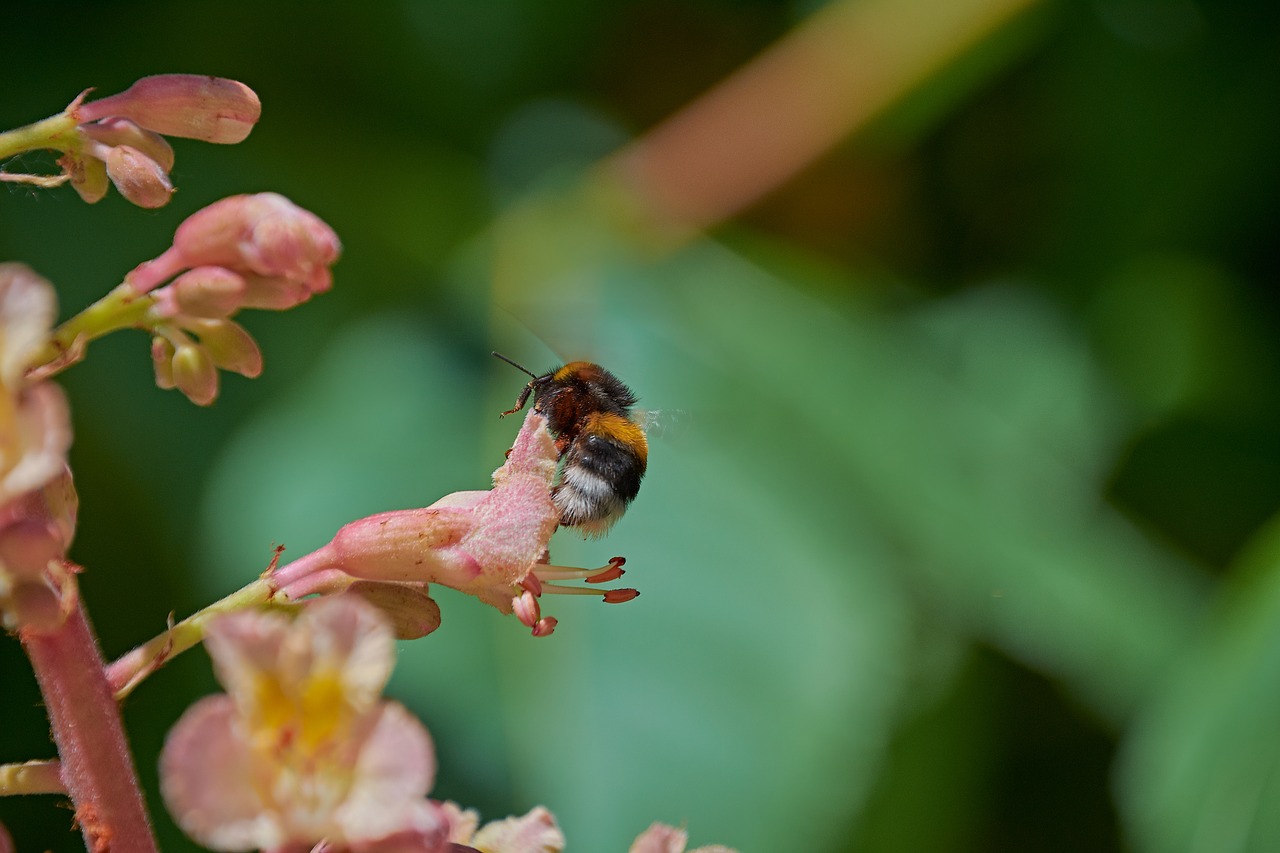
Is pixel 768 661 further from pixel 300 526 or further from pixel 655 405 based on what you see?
pixel 300 526

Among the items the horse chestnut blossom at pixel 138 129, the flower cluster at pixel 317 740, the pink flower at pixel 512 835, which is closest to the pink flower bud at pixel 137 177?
the horse chestnut blossom at pixel 138 129

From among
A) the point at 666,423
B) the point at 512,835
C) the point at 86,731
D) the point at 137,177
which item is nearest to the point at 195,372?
the point at 137,177

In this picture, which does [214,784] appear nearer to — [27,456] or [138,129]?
[27,456]

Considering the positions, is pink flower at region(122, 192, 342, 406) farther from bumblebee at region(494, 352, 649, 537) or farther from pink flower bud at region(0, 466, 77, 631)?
bumblebee at region(494, 352, 649, 537)

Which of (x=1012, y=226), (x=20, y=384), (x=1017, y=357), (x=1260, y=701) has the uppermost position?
(x=1012, y=226)

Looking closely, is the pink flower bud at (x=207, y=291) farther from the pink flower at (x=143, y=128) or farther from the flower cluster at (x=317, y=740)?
the flower cluster at (x=317, y=740)

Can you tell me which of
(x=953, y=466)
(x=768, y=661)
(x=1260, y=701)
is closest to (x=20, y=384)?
(x=768, y=661)
